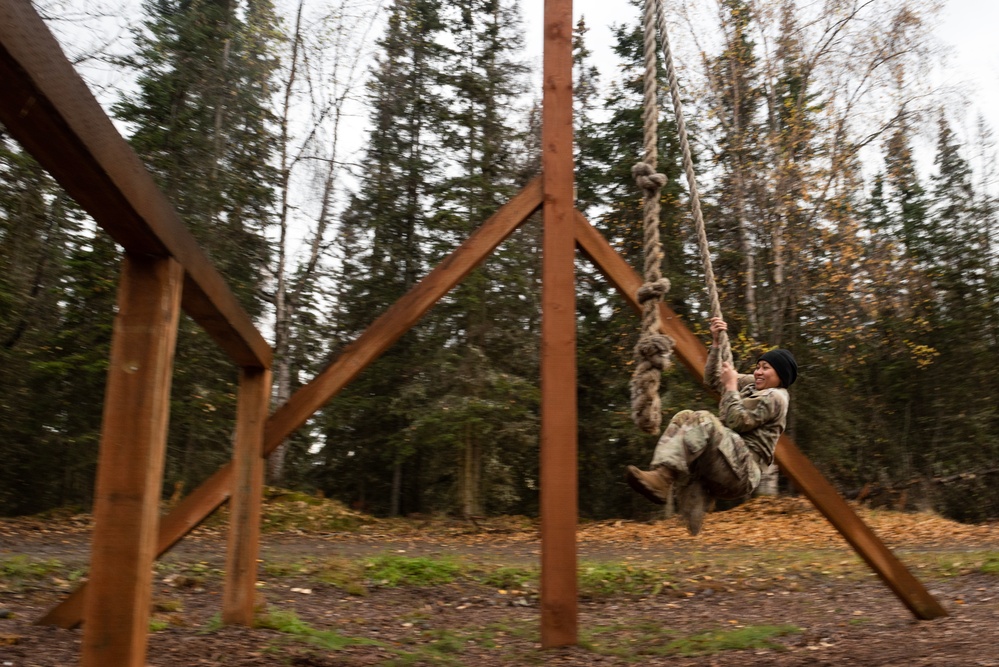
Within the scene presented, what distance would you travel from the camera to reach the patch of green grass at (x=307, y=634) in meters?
4.83

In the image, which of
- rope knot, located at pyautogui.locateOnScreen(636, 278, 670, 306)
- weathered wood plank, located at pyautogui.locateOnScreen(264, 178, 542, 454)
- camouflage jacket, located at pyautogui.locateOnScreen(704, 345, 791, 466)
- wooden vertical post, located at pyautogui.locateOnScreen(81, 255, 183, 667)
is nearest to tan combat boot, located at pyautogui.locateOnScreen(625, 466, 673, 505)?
camouflage jacket, located at pyautogui.locateOnScreen(704, 345, 791, 466)

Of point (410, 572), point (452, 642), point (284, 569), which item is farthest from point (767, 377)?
point (284, 569)

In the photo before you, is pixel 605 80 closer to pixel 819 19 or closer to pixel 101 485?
pixel 819 19

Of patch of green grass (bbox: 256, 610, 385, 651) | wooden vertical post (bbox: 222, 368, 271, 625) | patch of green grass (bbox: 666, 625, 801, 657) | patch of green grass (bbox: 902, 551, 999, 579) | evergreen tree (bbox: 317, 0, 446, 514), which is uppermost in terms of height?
evergreen tree (bbox: 317, 0, 446, 514)

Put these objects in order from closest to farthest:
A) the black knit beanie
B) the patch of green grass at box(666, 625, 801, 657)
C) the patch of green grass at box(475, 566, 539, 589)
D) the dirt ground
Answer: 1. the dirt ground
2. the black knit beanie
3. the patch of green grass at box(666, 625, 801, 657)
4. the patch of green grass at box(475, 566, 539, 589)

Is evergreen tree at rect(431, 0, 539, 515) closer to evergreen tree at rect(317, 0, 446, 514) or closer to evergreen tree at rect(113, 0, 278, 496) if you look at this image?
evergreen tree at rect(317, 0, 446, 514)

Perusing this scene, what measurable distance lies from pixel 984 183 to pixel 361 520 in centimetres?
1658

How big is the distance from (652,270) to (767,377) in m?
1.00

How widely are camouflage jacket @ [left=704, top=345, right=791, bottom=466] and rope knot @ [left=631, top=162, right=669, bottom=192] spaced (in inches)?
41.0

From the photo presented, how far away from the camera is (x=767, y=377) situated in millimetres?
4832

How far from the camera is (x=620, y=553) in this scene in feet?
36.7

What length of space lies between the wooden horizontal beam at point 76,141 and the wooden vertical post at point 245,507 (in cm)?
172

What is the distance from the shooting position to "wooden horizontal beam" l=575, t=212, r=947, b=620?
520 centimetres

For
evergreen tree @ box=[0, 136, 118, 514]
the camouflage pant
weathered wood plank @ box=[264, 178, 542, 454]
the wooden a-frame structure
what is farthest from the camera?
evergreen tree @ box=[0, 136, 118, 514]
